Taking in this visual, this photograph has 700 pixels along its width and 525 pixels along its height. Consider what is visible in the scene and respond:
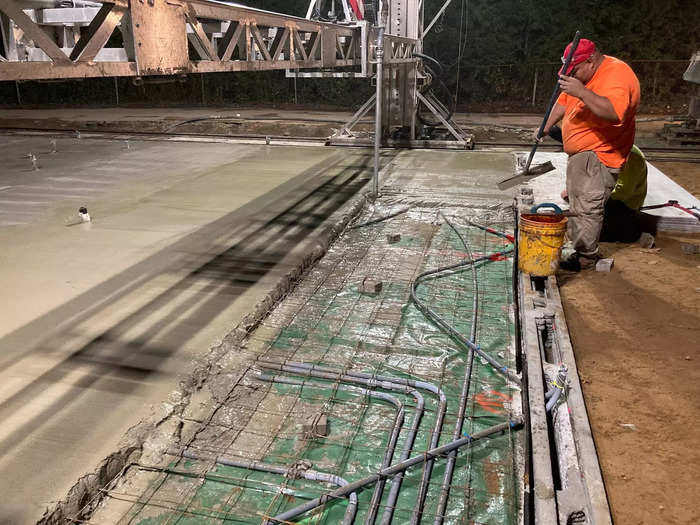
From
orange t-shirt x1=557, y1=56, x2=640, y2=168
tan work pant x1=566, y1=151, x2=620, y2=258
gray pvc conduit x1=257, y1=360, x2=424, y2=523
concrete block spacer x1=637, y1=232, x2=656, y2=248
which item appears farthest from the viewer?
concrete block spacer x1=637, y1=232, x2=656, y2=248

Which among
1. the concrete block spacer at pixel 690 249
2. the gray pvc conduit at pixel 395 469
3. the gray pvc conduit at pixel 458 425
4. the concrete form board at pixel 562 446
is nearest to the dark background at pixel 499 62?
the concrete block spacer at pixel 690 249

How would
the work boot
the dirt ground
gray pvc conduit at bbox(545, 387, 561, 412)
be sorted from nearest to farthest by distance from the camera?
the dirt ground, gray pvc conduit at bbox(545, 387, 561, 412), the work boot

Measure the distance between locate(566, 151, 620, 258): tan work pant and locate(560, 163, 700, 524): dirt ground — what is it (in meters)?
0.35

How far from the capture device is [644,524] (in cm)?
229

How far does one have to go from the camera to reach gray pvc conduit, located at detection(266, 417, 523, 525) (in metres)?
2.21

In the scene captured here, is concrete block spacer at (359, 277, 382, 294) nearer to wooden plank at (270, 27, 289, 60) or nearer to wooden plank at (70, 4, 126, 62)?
wooden plank at (270, 27, 289, 60)

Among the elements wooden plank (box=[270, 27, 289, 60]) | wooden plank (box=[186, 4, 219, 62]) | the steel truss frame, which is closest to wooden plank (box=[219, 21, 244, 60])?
the steel truss frame

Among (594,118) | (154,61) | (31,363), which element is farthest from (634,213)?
(31,363)

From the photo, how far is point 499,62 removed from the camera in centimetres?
1989

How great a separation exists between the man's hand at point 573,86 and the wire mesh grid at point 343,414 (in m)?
1.53

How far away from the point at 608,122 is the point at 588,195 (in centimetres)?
61

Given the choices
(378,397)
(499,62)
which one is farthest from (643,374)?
(499,62)

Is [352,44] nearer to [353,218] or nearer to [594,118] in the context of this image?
[353,218]

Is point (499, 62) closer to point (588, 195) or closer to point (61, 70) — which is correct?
point (588, 195)
